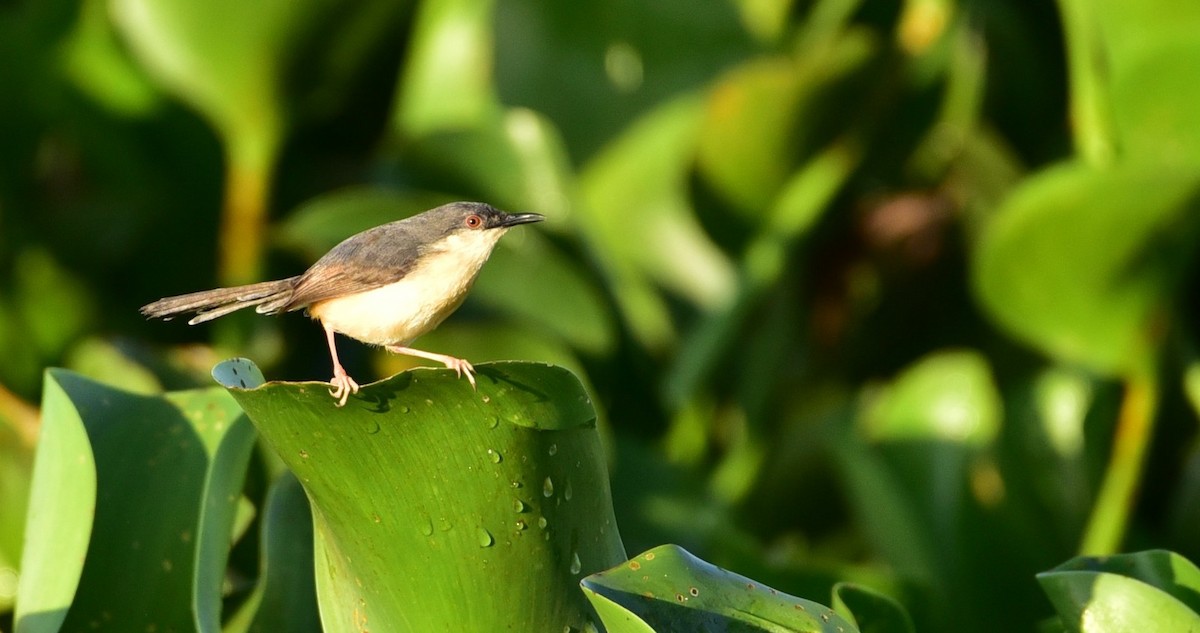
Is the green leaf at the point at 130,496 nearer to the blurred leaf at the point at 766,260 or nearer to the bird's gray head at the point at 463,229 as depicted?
the bird's gray head at the point at 463,229

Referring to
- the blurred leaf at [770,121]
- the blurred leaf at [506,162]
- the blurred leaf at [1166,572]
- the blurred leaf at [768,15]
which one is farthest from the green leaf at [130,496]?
the blurred leaf at [768,15]

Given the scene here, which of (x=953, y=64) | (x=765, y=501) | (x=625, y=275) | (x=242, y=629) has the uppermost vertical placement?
(x=953, y=64)

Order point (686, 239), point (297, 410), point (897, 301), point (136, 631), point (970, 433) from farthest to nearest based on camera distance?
point (897, 301) < point (686, 239) < point (970, 433) < point (136, 631) < point (297, 410)

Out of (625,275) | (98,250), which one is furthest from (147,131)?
(625,275)

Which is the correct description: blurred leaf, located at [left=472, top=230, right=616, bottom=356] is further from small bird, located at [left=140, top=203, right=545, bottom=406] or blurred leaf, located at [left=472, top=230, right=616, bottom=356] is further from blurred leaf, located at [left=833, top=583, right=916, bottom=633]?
blurred leaf, located at [left=833, top=583, right=916, bottom=633]

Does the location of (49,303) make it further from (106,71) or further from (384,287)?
(384,287)

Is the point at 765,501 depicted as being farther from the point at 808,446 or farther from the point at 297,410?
the point at 297,410

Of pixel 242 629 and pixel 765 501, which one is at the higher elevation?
pixel 242 629
